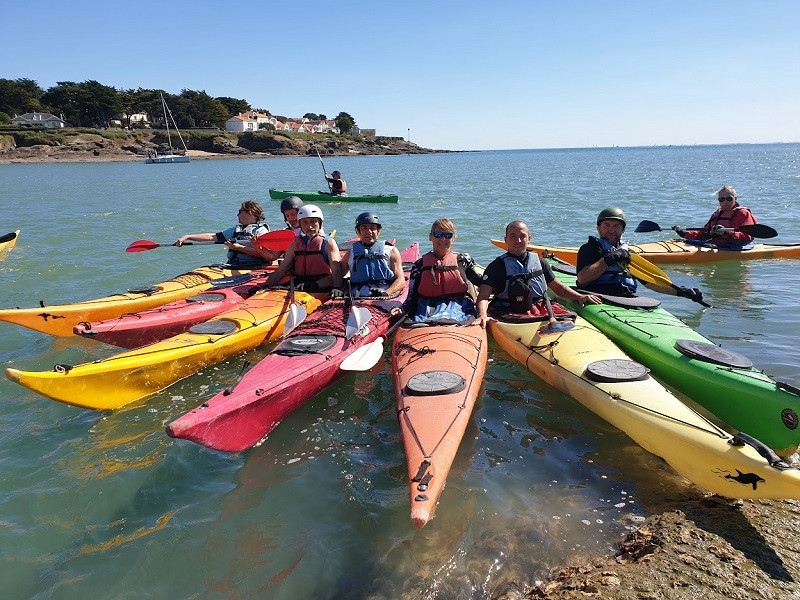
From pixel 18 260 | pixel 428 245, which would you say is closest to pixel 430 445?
pixel 428 245

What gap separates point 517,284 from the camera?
5551mm

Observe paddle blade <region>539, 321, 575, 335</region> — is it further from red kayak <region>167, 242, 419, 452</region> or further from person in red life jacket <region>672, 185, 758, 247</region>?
person in red life jacket <region>672, 185, 758, 247</region>

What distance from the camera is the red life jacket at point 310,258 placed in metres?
6.72

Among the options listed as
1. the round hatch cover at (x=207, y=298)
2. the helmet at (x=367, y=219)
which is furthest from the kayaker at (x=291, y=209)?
the helmet at (x=367, y=219)

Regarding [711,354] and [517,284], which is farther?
[517,284]

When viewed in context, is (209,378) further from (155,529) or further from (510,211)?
(510,211)

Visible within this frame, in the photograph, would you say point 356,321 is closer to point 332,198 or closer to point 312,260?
point 312,260

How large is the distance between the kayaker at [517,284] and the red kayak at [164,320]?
3.08m

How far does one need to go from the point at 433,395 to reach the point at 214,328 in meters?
2.81

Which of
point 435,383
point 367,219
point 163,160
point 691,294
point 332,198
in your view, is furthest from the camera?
point 163,160

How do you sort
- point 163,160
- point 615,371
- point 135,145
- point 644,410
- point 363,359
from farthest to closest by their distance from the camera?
point 135,145 → point 163,160 → point 363,359 → point 615,371 → point 644,410

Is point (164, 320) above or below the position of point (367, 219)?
below

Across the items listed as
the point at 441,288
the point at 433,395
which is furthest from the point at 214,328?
the point at 433,395

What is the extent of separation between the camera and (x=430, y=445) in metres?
3.46
